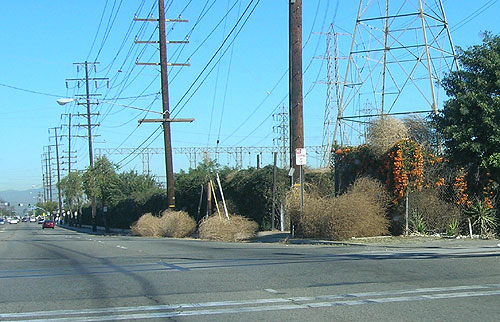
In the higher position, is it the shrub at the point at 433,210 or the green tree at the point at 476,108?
the green tree at the point at 476,108

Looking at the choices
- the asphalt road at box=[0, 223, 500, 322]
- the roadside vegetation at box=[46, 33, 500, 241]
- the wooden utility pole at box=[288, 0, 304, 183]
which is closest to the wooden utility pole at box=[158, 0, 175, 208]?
the roadside vegetation at box=[46, 33, 500, 241]

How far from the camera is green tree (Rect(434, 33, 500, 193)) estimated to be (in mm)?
17094

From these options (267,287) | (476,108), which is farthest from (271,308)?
(476,108)

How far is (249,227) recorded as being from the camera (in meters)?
29.7

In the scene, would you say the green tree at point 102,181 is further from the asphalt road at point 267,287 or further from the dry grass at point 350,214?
the asphalt road at point 267,287

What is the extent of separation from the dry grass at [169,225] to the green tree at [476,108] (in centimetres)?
2126

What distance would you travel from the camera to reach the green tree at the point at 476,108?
56.1 feet

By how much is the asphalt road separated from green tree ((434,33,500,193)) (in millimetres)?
2830

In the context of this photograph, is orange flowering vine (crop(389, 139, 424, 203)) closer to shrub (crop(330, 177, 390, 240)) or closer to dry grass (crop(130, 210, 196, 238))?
shrub (crop(330, 177, 390, 240))

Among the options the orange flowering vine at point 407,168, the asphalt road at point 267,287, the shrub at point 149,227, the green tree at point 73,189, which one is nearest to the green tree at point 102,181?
the shrub at point 149,227

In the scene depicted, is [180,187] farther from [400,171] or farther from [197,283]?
[197,283]

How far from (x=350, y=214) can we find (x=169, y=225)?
60.4 ft

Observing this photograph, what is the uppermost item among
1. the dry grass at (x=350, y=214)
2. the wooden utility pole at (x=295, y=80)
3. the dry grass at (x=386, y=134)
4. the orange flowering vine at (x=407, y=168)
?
the wooden utility pole at (x=295, y=80)

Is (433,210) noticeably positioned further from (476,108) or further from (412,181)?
(476,108)
